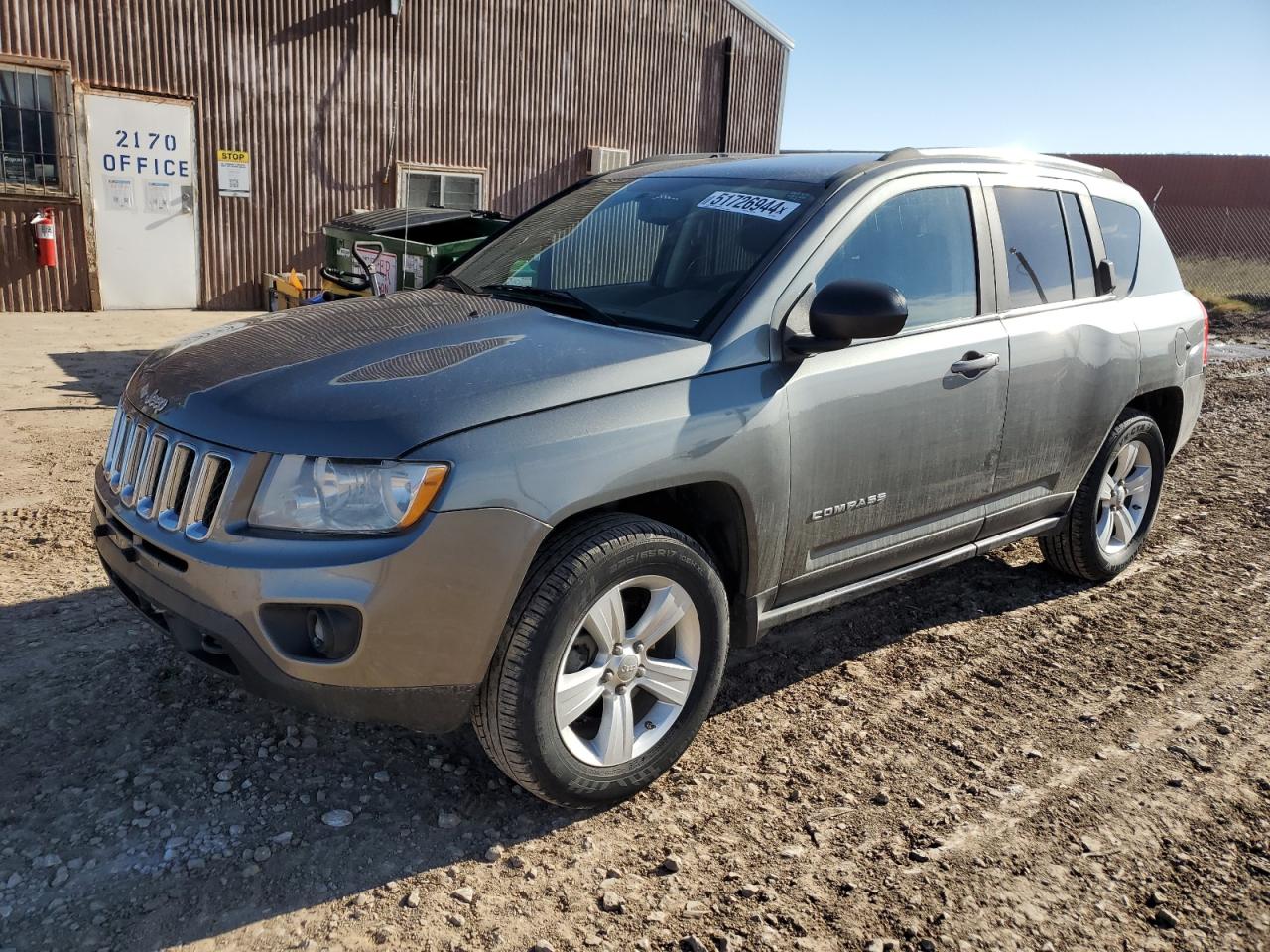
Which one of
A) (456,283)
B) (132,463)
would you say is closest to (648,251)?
(456,283)

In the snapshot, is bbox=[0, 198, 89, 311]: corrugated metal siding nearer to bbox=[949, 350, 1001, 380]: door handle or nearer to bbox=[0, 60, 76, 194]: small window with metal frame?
bbox=[0, 60, 76, 194]: small window with metal frame

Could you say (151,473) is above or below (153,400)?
below

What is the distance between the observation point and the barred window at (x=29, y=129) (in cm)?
1141

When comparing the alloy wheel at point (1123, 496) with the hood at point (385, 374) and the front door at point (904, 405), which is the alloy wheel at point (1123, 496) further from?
the hood at point (385, 374)

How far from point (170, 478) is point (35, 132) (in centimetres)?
1117

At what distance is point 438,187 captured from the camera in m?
15.3

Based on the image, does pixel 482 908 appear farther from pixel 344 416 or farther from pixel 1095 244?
pixel 1095 244

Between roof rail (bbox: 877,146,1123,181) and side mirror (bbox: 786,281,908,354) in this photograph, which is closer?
side mirror (bbox: 786,281,908,354)

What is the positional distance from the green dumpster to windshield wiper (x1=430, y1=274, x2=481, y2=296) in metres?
3.55

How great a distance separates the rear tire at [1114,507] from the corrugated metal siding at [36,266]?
11.7 meters

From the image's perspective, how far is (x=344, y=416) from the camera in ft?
8.39

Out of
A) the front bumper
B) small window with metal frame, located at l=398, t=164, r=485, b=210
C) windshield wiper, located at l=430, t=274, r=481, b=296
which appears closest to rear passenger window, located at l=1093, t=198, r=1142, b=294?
windshield wiper, located at l=430, t=274, r=481, b=296

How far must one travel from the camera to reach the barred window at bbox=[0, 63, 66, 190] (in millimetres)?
11406

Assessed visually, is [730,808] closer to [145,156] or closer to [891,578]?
[891,578]
